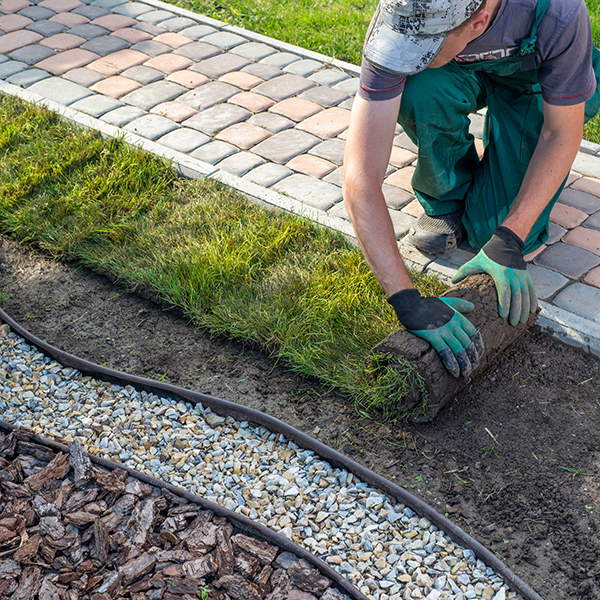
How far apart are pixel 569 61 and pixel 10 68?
4.51 metres

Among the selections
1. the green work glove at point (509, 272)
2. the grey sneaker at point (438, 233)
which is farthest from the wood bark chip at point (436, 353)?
the grey sneaker at point (438, 233)

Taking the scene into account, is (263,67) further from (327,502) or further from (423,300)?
(327,502)

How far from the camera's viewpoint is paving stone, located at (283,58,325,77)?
5520mm

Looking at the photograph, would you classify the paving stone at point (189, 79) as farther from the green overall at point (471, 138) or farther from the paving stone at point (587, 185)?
the paving stone at point (587, 185)

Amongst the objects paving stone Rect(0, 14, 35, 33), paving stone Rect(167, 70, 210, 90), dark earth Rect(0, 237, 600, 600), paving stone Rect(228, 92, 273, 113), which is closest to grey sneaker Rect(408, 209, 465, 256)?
dark earth Rect(0, 237, 600, 600)

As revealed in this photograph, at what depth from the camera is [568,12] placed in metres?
2.95

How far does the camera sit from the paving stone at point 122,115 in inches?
192

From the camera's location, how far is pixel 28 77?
543 centimetres

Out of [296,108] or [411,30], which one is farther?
[296,108]

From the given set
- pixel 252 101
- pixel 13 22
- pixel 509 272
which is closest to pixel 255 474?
pixel 509 272

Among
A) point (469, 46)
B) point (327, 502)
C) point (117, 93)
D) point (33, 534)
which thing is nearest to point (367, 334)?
point (327, 502)

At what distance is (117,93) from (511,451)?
4.02 m

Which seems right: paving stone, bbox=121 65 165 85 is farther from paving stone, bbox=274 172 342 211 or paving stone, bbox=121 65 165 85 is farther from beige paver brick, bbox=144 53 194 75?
paving stone, bbox=274 172 342 211

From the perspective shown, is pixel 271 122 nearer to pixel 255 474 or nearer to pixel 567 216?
pixel 567 216
